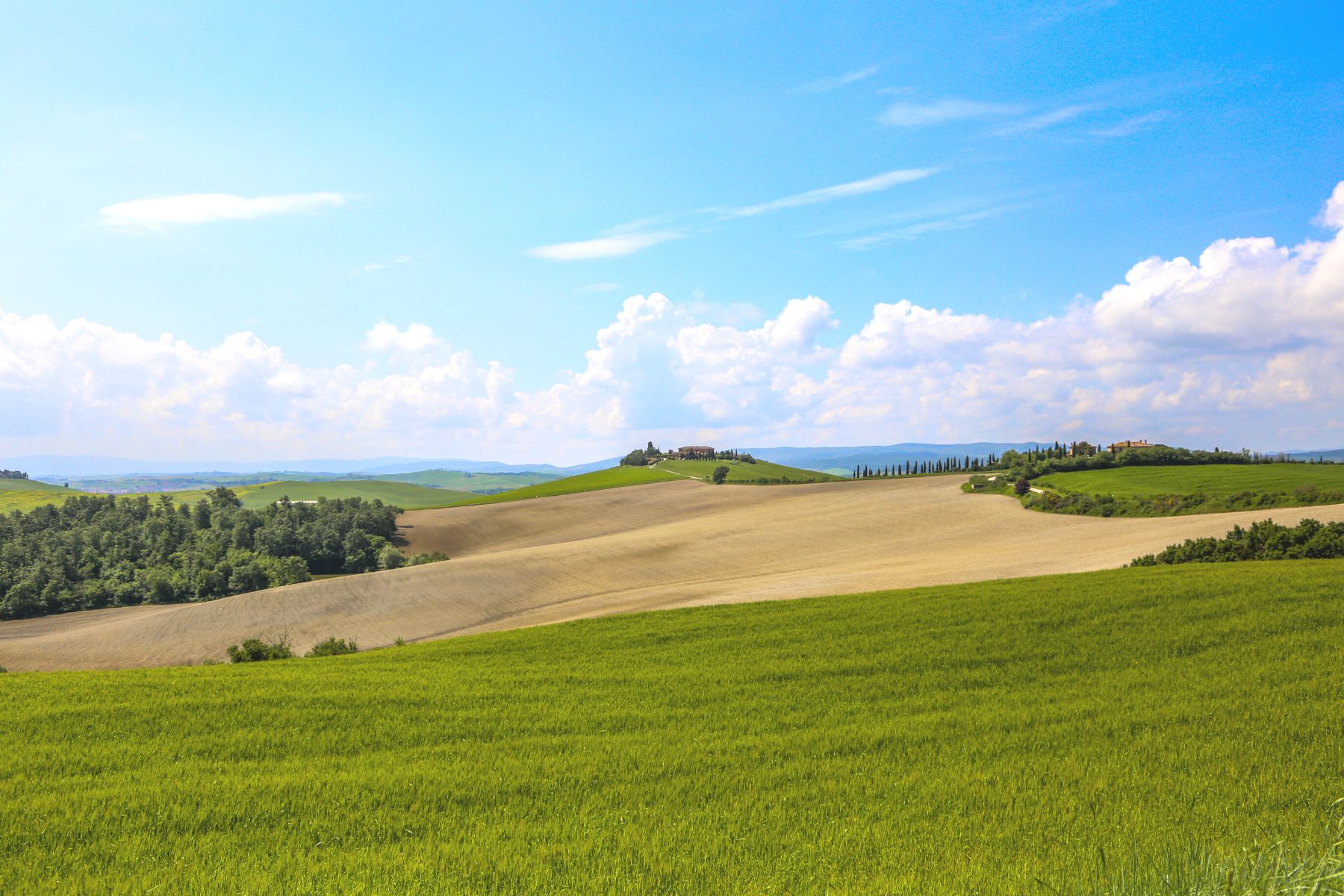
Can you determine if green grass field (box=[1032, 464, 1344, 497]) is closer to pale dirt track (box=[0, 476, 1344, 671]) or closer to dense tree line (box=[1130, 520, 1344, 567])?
pale dirt track (box=[0, 476, 1344, 671])

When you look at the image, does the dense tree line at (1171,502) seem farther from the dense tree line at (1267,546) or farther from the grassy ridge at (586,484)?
the grassy ridge at (586,484)

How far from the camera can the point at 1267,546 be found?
2881 centimetres

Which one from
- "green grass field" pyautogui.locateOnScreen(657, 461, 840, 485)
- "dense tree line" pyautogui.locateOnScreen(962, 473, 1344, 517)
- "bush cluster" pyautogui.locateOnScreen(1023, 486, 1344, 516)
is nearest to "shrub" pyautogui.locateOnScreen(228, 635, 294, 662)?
"dense tree line" pyautogui.locateOnScreen(962, 473, 1344, 517)

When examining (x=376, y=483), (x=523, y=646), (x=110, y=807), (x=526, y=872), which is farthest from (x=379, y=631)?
(x=376, y=483)

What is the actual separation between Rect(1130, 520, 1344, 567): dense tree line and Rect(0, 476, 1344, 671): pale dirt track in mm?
3213

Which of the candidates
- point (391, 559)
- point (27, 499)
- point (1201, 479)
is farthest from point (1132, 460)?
point (27, 499)

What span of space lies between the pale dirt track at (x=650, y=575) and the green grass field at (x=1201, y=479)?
7979mm

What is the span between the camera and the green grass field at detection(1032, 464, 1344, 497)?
2298 inches

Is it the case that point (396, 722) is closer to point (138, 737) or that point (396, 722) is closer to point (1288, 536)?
point (138, 737)

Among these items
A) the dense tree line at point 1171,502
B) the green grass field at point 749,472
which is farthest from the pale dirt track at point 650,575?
the green grass field at point 749,472

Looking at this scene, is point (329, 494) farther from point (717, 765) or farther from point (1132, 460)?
point (717, 765)

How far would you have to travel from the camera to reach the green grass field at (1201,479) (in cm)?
5838

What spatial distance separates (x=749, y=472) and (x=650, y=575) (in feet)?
285

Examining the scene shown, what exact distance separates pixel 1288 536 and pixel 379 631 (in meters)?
45.4
